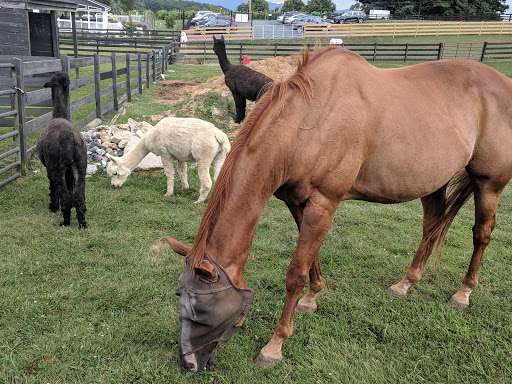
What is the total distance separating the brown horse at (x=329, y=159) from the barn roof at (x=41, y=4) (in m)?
11.9

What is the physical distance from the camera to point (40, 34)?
12547 mm

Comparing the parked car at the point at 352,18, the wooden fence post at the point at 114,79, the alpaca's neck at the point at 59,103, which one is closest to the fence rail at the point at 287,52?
the wooden fence post at the point at 114,79

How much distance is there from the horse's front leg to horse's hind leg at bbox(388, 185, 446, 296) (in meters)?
1.42

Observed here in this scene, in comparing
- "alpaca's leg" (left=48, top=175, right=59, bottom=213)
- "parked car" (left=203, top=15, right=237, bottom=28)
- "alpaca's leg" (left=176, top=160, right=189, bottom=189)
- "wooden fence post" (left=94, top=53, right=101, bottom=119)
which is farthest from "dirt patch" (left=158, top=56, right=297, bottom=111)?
"parked car" (left=203, top=15, right=237, bottom=28)

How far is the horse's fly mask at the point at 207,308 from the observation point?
2219mm

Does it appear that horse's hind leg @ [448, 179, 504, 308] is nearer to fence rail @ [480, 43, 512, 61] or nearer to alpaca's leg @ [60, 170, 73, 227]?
alpaca's leg @ [60, 170, 73, 227]

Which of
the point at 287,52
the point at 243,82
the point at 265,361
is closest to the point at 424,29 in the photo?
the point at 287,52

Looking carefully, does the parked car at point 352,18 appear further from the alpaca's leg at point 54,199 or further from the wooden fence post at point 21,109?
the alpaca's leg at point 54,199

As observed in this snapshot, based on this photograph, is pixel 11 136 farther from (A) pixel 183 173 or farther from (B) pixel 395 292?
(B) pixel 395 292

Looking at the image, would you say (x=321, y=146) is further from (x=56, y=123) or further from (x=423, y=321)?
(x=56, y=123)

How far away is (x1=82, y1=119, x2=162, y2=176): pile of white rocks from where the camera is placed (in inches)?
280

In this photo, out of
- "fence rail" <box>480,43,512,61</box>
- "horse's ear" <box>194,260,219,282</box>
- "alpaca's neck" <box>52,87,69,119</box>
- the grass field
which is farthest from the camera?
"fence rail" <box>480,43,512,61</box>

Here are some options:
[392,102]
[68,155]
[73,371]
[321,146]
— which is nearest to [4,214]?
[68,155]

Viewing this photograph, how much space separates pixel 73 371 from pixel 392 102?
9.74 feet
